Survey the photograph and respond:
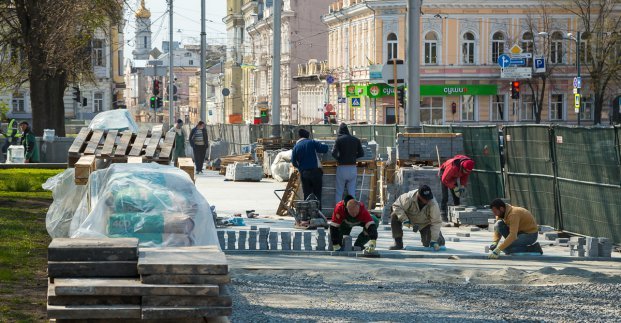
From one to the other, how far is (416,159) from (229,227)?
19.3 ft

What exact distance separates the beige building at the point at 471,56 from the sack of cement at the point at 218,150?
1990cm

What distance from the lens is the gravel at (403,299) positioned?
1217 centimetres

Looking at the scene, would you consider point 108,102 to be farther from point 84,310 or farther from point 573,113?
point 84,310

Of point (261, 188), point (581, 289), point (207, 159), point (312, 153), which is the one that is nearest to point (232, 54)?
point (207, 159)

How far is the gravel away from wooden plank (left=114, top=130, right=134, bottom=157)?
3.48 meters

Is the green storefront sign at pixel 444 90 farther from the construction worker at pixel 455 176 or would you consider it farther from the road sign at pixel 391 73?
the construction worker at pixel 455 176

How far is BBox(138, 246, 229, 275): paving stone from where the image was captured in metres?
9.91

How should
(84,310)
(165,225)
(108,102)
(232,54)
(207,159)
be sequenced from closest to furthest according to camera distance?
(84,310)
(165,225)
(207,159)
(108,102)
(232,54)

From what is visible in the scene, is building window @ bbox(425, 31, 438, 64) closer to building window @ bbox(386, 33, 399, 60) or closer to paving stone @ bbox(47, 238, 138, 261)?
building window @ bbox(386, 33, 399, 60)

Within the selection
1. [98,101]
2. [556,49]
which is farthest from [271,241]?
[98,101]

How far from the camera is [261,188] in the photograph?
107ft

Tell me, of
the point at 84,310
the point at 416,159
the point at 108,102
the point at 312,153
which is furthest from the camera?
the point at 108,102

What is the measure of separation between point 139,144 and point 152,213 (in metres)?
5.92

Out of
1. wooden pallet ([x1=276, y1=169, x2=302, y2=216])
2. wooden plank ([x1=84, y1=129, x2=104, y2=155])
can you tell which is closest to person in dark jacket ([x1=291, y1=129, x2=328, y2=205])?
wooden pallet ([x1=276, y1=169, x2=302, y2=216])
